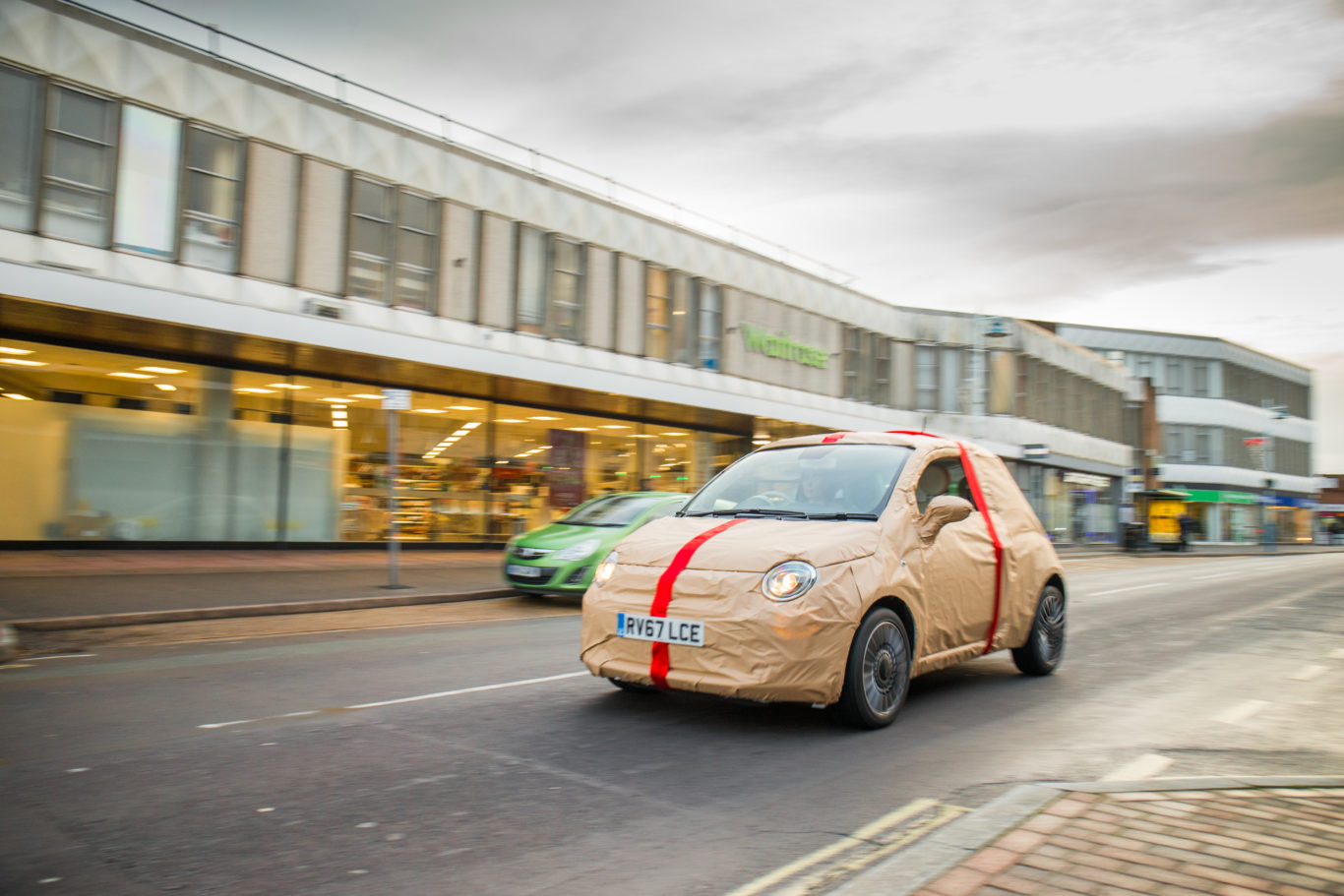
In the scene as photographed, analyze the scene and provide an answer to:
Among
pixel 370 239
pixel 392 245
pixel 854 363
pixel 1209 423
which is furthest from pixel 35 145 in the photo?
pixel 1209 423

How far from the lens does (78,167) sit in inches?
639

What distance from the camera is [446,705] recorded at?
634 cm

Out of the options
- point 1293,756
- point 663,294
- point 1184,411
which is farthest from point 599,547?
point 1184,411

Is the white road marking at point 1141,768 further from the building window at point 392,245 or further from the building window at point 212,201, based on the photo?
the building window at point 392,245

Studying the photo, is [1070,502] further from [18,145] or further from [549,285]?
[18,145]

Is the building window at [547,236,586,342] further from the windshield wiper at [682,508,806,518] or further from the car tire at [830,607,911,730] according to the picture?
the car tire at [830,607,911,730]

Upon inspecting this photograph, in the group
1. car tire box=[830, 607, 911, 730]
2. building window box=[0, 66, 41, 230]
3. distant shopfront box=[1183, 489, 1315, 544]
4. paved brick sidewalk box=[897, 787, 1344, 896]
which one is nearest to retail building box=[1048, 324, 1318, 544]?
distant shopfront box=[1183, 489, 1315, 544]

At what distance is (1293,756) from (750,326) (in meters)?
25.3

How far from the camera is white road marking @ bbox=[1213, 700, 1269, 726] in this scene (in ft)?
20.9

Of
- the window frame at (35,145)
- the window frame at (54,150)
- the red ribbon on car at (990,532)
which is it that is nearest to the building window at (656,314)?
the window frame at (54,150)

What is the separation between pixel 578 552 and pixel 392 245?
33.8 feet

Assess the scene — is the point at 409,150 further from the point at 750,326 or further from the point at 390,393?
the point at 750,326

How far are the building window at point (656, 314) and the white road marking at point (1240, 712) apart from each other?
20735 mm

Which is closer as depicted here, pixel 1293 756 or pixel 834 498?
pixel 1293 756
